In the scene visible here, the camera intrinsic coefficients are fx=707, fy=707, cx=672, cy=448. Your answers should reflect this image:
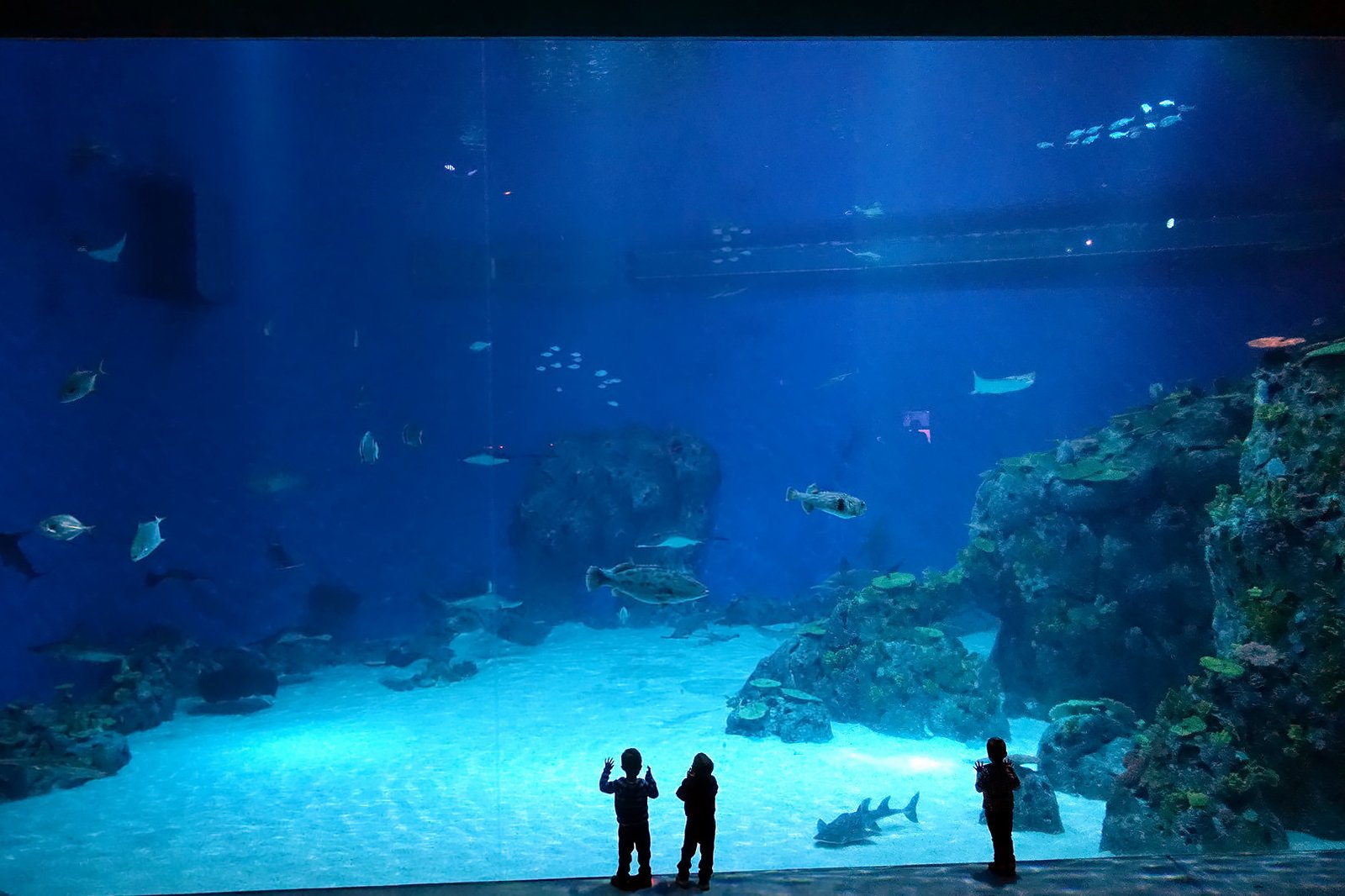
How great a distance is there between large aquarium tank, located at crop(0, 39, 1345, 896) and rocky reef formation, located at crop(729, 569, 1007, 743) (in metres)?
0.06

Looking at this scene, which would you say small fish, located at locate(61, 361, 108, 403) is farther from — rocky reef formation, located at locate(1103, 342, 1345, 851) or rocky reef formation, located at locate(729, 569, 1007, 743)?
rocky reef formation, located at locate(1103, 342, 1345, 851)

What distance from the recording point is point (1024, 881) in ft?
12.1

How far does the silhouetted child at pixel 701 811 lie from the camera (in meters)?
3.68

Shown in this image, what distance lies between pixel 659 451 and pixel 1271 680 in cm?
1499

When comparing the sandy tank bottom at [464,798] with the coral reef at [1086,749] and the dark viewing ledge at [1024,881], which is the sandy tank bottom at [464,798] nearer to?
the coral reef at [1086,749]

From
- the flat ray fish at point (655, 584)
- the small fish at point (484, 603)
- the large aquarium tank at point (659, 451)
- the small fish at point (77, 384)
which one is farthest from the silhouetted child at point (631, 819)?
the small fish at point (484, 603)

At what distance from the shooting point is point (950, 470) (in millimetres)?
25516

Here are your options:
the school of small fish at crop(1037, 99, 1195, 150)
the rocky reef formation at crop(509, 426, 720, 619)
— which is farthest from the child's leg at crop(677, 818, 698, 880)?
the school of small fish at crop(1037, 99, 1195, 150)

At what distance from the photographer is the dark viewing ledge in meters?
3.61

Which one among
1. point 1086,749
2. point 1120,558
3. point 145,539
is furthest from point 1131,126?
point 145,539

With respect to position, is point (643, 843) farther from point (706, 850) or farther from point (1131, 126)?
point (1131, 126)

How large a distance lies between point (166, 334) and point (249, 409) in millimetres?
2540
